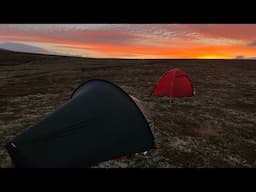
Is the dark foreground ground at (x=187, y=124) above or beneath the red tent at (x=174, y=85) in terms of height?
beneath

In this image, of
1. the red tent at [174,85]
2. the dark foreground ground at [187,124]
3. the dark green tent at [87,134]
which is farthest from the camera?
the red tent at [174,85]

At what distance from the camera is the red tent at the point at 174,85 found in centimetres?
2297

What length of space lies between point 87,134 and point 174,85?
51.0 feet

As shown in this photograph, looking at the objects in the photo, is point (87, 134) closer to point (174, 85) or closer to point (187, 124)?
point (187, 124)

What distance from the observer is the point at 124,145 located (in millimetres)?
10117

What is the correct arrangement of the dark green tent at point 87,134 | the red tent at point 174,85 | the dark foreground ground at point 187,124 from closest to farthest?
the dark green tent at point 87,134 < the dark foreground ground at point 187,124 < the red tent at point 174,85

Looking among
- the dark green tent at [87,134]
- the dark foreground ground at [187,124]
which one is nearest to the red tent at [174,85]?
the dark foreground ground at [187,124]

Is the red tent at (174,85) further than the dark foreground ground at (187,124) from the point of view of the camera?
Yes

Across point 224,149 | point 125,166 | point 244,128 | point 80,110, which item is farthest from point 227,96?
point 80,110

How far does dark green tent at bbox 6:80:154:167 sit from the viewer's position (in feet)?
29.2

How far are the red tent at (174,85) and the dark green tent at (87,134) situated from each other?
12514 mm

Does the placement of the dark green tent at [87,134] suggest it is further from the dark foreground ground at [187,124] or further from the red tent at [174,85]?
the red tent at [174,85]

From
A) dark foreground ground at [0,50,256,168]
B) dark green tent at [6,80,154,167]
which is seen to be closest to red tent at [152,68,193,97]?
dark foreground ground at [0,50,256,168]

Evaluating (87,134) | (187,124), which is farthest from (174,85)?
(87,134)
